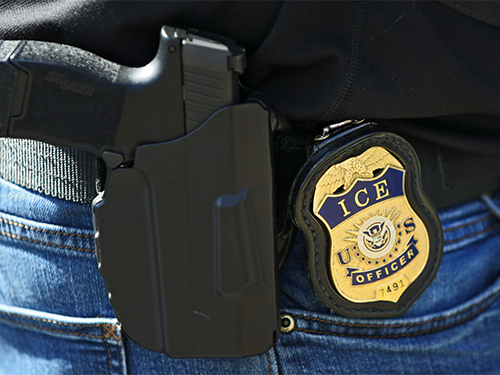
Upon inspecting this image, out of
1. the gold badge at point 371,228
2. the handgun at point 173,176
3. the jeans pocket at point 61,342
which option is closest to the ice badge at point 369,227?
the gold badge at point 371,228

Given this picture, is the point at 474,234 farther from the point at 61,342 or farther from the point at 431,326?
the point at 61,342

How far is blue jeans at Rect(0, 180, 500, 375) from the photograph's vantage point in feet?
3.60

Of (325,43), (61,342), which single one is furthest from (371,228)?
(61,342)

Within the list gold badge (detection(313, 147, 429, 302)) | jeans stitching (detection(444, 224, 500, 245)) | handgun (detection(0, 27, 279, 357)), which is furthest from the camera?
jeans stitching (detection(444, 224, 500, 245))

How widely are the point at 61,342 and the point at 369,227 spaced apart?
82 cm

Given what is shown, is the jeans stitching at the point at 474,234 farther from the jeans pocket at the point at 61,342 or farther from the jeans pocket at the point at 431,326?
the jeans pocket at the point at 61,342

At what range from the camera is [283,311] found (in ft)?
3.63

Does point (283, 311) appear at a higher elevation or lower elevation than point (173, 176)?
lower

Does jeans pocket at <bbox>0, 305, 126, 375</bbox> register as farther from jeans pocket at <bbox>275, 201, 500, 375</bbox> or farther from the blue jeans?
jeans pocket at <bbox>275, 201, 500, 375</bbox>

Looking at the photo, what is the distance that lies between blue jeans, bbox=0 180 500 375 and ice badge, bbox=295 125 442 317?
0.06m

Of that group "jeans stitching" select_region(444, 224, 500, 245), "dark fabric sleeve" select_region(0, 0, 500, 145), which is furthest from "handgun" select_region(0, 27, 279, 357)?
"jeans stitching" select_region(444, 224, 500, 245)

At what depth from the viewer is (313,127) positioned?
1084 millimetres

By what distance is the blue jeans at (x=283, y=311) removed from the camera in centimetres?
110

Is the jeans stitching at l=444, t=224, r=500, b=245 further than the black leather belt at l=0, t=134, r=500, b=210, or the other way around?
the jeans stitching at l=444, t=224, r=500, b=245
